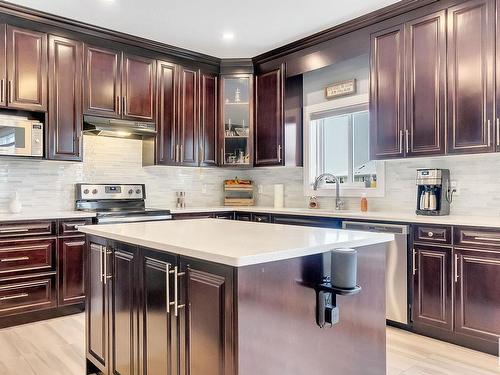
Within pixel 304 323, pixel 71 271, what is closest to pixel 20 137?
pixel 71 271

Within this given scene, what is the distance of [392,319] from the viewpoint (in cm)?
326

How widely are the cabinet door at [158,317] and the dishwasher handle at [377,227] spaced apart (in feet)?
6.83

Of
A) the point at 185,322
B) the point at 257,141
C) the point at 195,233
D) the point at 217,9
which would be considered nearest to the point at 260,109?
the point at 257,141

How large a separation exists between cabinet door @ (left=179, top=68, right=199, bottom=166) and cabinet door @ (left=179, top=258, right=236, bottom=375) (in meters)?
3.22

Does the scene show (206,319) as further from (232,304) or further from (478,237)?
(478,237)

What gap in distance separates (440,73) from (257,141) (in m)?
2.33

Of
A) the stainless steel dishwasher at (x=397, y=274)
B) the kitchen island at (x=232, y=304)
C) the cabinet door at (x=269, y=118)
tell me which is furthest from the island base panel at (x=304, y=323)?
the cabinet door at (x=269, y=118)

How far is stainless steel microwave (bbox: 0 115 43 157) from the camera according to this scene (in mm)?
3520

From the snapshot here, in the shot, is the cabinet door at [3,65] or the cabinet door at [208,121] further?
the cabinet door at [208,121]

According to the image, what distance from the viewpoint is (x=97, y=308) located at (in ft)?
7.71

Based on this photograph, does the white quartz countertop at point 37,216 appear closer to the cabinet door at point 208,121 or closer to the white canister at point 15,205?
the white canister at point 15,205

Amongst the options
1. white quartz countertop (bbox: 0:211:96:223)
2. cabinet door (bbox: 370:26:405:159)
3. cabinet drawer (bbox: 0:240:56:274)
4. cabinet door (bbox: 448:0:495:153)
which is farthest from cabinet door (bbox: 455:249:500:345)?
cabinet drawer (bbox: 0:240:56:274)

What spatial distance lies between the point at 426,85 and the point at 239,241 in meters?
2.43

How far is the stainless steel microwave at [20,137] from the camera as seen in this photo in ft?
11.5
